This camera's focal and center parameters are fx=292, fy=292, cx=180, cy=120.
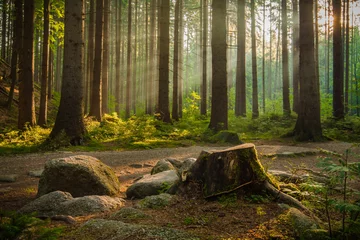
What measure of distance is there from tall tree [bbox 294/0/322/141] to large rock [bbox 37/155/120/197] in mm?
9637

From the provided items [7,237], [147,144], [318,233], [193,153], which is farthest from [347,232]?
[147,144]

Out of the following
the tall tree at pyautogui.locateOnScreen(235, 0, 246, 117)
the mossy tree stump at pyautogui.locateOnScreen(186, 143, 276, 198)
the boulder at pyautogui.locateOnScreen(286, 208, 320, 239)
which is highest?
the tall tree at pyautogui.locateOnScreen(235, 0, 246, 117)

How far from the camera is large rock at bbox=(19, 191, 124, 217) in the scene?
162 inches

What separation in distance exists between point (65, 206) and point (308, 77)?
11.1 metres

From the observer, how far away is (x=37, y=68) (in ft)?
109

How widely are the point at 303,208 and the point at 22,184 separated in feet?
17.7

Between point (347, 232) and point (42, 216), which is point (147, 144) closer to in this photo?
point (42, 216)

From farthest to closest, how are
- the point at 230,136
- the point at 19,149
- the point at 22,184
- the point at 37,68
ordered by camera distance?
1. the point at 37,68
2. the point at 230,136
3. the point at 19,149
4. the point at 22,184

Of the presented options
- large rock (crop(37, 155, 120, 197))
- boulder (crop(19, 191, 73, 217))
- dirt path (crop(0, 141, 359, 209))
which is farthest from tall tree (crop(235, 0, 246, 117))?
boulder (crop(19, 191, 73, 217))

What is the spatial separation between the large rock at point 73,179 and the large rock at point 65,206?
0.59 meters

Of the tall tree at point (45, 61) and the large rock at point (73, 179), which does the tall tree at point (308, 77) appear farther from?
the tall tree at point (45, 61)

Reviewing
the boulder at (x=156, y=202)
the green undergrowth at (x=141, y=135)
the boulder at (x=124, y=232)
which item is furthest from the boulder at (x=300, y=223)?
the green undergrowth at (x=141, y=135)

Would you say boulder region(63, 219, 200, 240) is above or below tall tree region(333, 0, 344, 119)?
below

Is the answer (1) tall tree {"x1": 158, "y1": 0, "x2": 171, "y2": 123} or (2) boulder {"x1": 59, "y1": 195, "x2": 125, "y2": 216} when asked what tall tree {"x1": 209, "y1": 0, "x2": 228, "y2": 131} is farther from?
(2) boulder {"x1": 59, "y1": 195, "x2": 125, "y2": 216}
